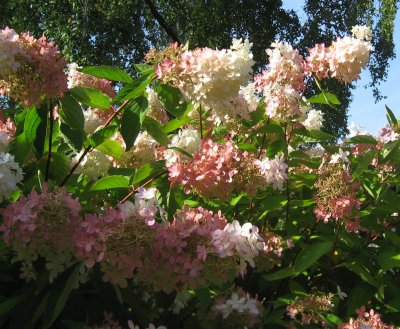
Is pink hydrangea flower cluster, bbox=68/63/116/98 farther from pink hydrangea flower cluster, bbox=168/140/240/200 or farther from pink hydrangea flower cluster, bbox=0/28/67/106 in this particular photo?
pink hydrangea flower cluster, bbox=168/140/240/200

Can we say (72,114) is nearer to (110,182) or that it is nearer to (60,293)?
(110,182)

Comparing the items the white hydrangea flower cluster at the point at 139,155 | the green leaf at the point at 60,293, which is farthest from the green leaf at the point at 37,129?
the green leaf at the point at 60,293

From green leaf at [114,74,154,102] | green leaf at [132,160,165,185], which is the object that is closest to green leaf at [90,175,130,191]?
green leaf at [132,160,165,185]

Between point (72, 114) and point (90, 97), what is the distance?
0.40 ft

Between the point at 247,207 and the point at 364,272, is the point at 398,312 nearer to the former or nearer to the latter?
the point at 364,272

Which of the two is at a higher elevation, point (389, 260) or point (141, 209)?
point (141, 209)

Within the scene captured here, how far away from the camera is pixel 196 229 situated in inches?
52.7

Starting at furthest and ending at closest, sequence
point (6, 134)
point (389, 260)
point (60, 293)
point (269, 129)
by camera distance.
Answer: point (269, 129)
point (389, 260)
point (6, 134)
point (60, 293)

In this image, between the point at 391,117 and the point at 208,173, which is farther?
the point at 391,117

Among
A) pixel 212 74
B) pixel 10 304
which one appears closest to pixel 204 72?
pixel 212 74

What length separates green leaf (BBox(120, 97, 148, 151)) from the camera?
5.84 ft

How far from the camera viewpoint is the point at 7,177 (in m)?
1.59

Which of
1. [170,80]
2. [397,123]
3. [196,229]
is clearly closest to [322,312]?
[196,229]

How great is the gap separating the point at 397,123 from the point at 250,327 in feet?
4.46
